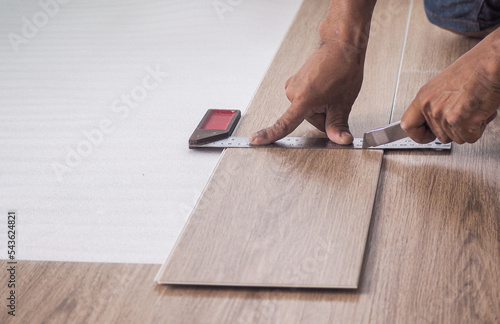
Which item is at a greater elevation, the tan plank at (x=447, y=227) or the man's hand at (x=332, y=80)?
the man's hand at (x=332, y=80)

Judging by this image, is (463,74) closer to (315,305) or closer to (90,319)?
(315,305)

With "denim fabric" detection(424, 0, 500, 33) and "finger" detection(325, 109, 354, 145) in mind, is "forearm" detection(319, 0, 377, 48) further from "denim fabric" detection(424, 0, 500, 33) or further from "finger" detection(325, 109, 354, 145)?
"denim fabric" detection(424, 0, 500, 33)

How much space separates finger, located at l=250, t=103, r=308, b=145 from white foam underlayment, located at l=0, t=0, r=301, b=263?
15 cm

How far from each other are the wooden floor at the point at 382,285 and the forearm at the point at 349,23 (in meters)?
0.50

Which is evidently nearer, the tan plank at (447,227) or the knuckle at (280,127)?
the tan plank at (447,227)

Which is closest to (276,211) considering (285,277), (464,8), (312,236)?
(312,236)

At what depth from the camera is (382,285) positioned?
119 centimetres

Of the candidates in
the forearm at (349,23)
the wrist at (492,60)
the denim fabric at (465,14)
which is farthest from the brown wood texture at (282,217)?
the denim fabric at (465,14)

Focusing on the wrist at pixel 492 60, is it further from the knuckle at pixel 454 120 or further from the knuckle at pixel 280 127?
the knuckle at pixel 280 127

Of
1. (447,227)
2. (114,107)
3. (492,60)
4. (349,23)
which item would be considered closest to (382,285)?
(447,227)

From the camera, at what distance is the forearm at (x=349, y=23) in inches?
68.7

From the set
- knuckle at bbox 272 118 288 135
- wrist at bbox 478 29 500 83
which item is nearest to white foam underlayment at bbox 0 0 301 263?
knuckle at bbox 272 118 288 135

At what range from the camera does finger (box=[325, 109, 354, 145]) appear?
1.69m

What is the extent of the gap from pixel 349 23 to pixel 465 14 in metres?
0.81
